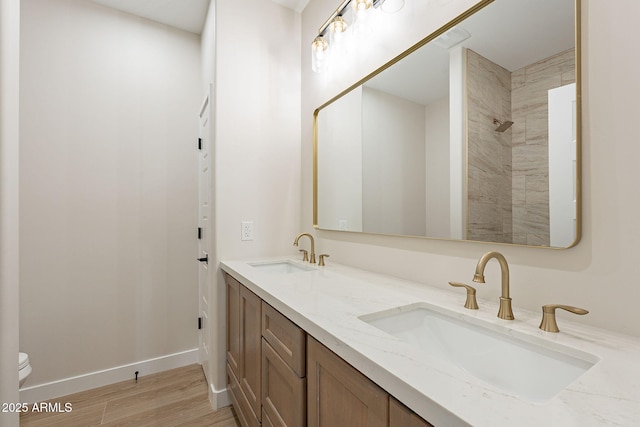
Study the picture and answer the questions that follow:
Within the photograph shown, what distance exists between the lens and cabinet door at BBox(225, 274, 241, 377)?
1574 millimetres

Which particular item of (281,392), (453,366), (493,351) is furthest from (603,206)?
(281,392)

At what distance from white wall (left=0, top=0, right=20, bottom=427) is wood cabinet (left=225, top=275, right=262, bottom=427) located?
74cm

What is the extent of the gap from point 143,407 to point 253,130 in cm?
188

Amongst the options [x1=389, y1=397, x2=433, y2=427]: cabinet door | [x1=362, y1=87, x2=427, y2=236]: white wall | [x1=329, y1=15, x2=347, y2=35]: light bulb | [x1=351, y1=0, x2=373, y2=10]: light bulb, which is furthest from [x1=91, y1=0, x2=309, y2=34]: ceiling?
[x1=389, y1=397, x2=433, y2=427]: cabinet door

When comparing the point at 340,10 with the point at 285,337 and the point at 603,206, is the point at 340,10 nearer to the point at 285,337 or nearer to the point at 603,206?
the point at 603,206

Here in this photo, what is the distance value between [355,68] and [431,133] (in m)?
0.69

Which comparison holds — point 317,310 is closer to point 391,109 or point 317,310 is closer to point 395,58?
point 391,109

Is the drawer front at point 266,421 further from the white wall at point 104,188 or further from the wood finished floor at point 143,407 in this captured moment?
the white wall at point 104,188

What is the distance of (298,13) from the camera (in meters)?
2.17

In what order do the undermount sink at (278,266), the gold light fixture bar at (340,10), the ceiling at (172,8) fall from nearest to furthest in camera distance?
the gold light fixture bar at (340,10) < the undermount sink at (278,266) < the ceiling at (172,8)

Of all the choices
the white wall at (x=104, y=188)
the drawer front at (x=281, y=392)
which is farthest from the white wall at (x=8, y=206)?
the white wall at (x=104, y=188)

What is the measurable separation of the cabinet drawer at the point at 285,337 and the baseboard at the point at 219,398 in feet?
3.17

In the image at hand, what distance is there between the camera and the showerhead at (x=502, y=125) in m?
0.94

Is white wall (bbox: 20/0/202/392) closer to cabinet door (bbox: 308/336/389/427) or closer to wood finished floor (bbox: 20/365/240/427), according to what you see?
wood finished floor (bbox: 20/365/240/427)
